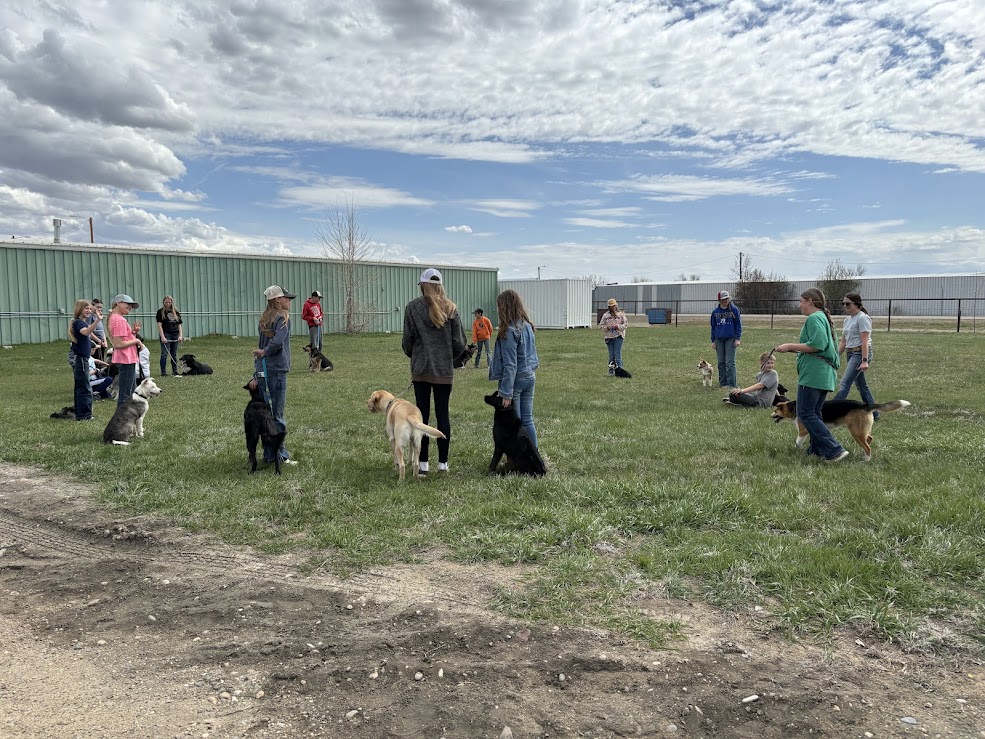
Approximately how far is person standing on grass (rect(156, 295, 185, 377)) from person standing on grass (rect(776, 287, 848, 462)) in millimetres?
11557

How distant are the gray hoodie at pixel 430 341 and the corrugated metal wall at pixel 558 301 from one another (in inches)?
1148

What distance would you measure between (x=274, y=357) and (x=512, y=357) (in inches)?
95.1

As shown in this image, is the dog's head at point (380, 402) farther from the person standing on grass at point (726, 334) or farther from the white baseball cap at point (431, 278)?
the person standing on grass at point (726, 334)

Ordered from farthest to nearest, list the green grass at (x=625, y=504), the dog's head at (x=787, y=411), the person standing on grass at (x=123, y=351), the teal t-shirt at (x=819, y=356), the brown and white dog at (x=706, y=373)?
the brown and white dog at (x=706, y=373)
the person standing on grass at (x=123, y=351)
the dog's head at (x=787, y=411)
the teal t-shirt at (x=819, y=356)
the green grass at (x=625, y=504)

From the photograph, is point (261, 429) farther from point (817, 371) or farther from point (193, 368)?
point (193, 368)

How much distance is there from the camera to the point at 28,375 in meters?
14.7

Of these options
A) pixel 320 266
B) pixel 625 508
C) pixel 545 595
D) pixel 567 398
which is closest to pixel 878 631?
pixel 545 595

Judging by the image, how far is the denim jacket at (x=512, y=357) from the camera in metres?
5.99

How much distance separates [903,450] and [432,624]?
18.6 ft

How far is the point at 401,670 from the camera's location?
121 inches

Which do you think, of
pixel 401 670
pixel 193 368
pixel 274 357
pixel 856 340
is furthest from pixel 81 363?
pixel 856 340

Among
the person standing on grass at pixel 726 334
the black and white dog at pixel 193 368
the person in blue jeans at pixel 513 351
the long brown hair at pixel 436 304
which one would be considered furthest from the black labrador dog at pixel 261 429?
the black and white dog at pixel 193 368

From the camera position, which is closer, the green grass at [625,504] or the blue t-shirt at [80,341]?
the green grass at [625,504]

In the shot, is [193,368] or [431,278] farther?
[193,368]
